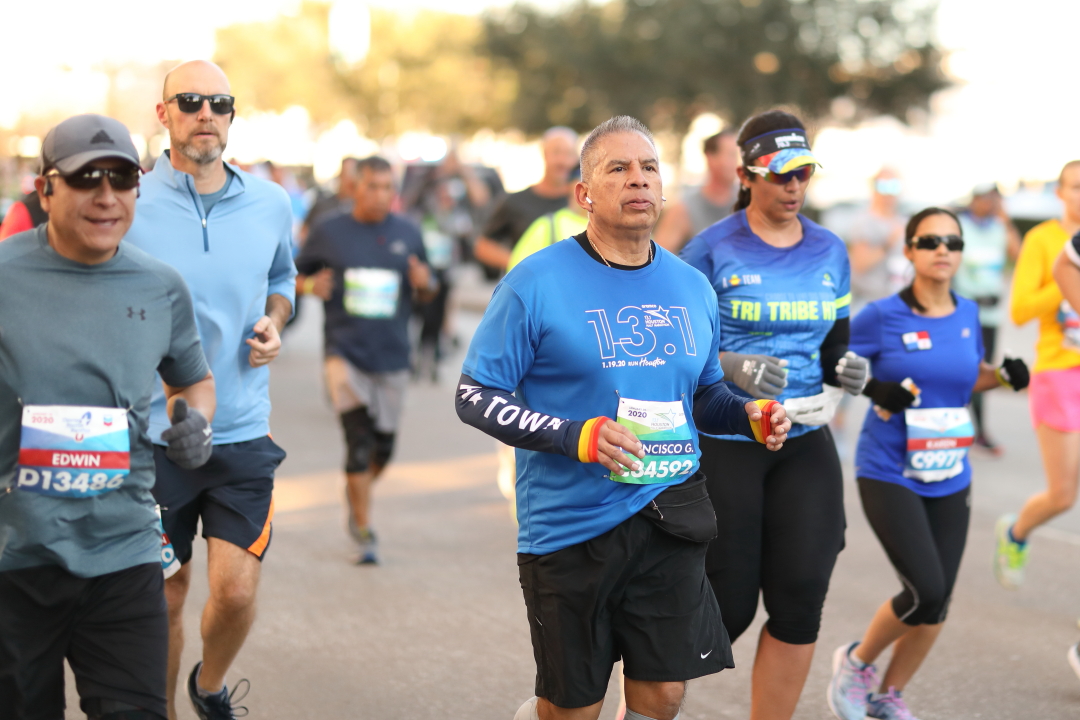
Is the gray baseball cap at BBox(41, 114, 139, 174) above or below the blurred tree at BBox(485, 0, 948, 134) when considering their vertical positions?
below

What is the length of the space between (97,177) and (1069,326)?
4.70 meters

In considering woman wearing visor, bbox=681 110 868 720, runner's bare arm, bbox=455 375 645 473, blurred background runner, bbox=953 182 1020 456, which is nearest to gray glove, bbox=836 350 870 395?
woman wearing visor, bbox=681 110 868 720

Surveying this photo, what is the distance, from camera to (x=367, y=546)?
22.8 feet

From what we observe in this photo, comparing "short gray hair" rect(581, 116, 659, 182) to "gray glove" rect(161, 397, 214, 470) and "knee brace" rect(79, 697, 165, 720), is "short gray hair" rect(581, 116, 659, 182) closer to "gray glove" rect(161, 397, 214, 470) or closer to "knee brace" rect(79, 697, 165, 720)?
"gray glove" rect(161, 397, 214, 470)

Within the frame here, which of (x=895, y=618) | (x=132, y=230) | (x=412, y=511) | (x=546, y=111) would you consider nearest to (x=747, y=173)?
(x=895, y=618)

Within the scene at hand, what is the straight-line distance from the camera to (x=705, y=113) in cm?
4075

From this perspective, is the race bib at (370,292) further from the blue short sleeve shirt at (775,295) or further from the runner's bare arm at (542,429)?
the runner's bare arm at (542,429)

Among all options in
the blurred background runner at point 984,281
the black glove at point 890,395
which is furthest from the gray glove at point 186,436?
the blurred background runner at point 984,281

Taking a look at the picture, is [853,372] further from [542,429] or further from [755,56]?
[755,56]

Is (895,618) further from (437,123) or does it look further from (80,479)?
(437,123)


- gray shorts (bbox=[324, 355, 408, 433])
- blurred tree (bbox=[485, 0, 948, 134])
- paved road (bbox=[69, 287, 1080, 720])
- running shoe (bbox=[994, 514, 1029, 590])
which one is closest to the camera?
paved road (bbox=[69, 287, 1080, 720])

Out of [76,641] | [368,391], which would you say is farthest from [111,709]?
[368,391]

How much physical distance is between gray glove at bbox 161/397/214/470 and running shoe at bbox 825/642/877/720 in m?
2.73

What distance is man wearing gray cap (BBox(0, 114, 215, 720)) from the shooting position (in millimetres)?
3002
